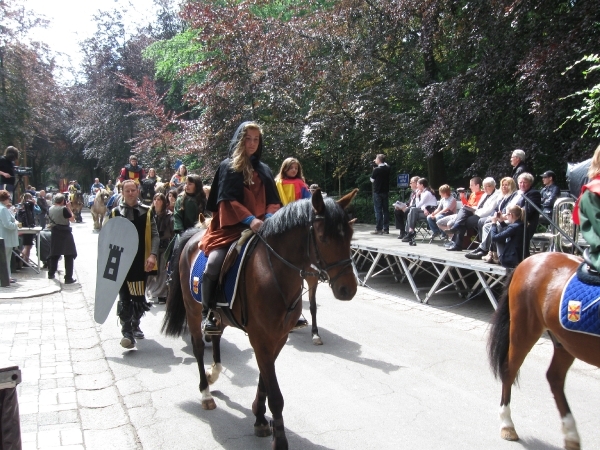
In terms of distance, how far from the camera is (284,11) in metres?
20.6

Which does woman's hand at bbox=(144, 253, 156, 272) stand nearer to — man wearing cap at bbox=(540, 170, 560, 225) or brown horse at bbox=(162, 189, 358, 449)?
brown horse at bbox=(162, 189, 358, 449)

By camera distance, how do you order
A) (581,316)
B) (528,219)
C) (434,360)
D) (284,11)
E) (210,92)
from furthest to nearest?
(284,11) < (210,92) < (528,219) < (434,360) < (581,316)

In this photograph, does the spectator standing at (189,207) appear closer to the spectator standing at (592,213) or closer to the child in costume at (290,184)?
the child in costume at (290,184)

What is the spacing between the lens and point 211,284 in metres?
4.50

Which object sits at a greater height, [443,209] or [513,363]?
[443,209]

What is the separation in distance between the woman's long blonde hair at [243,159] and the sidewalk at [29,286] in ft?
24.8

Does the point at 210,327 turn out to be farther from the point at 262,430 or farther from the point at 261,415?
the point at 262,430

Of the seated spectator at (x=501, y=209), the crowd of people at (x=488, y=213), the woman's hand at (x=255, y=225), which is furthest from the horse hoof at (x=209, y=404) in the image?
the seated spectator at (x=501, y=209)

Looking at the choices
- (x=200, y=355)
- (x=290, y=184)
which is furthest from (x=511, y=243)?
(x=200, y=355)

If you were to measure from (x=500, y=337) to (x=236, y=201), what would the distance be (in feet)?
8.32

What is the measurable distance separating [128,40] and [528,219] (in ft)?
114

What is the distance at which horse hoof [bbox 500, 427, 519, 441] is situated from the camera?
414 cm

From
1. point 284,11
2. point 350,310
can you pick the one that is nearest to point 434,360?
point 350,310

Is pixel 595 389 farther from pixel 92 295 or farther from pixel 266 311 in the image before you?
pixel 92 295
